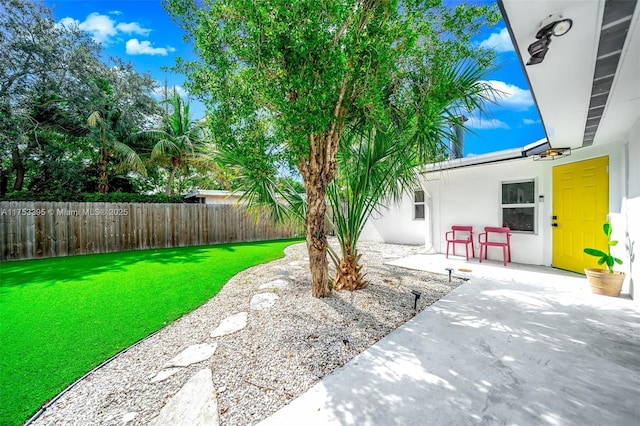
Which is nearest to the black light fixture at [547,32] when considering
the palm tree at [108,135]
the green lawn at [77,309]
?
the green lawn at [77,309]

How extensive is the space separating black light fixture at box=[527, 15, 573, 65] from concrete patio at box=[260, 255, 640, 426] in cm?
248

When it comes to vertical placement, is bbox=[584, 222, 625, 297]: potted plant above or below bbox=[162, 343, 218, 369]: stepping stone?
above

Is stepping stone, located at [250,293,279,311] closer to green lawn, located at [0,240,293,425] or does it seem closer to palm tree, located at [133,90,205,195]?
green lawn, located at [0,240,293,425]

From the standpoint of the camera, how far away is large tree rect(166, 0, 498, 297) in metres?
2.26

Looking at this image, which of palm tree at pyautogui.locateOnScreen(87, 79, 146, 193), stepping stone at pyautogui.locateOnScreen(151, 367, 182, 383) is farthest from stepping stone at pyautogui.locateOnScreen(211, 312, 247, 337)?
palm tree at pyautogui.locateOnScreen(87, 79, 146, 193)

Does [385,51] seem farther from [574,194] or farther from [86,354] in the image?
[574,194]

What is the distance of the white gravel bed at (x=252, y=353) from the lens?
5.72ft

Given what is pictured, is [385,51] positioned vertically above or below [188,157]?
below

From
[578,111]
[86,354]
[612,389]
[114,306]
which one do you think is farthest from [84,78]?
[612,389]

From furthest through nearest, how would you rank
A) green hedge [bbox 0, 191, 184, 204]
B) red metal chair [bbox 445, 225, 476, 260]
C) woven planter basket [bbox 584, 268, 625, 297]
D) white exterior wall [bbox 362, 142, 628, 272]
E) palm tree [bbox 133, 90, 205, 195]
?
palm tree [bbox 133, 90, 205, 195]
green hedge [bbox 0, 191, 184, 204]
red metal chair [bbox 445, 225, 476, 260]
white exterior wall [bbox 362, 142, 628, 272]
woven planter basket [bbox 584, 268, 625, 297]

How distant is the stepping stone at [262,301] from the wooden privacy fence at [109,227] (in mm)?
1498

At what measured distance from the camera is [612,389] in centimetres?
187

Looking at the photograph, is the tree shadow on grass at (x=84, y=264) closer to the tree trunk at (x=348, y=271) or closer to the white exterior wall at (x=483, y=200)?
the tree trunk at (x=348, y=271)

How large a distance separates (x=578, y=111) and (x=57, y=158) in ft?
47.1
